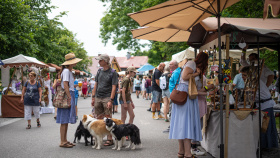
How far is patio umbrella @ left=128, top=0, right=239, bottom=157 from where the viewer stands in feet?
17.1

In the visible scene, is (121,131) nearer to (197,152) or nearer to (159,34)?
(197,152)

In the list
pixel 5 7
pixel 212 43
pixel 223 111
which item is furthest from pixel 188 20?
pixel 5 7

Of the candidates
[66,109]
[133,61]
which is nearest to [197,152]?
[66,109]

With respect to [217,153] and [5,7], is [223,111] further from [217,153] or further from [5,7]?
[5,7]

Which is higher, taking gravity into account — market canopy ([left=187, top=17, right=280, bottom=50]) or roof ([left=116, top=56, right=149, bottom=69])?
roof ([left=116, top=56, right=149, bottom=69])

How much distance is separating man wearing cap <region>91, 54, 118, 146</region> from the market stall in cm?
697

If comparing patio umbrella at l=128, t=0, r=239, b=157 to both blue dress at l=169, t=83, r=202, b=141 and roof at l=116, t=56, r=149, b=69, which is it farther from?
roof at l=116, t=56, r=149, b=69

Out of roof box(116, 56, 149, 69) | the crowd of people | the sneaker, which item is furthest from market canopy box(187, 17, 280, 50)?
roof box(116, 56, 149, 69)

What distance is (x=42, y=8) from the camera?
2694 centimetres

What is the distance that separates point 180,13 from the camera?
5.89 metres

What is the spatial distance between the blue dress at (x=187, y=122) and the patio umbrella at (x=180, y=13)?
1.46ft

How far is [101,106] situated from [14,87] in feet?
29.4

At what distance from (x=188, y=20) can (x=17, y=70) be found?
11.7 meters

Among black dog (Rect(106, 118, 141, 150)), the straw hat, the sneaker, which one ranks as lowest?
the sneaker
